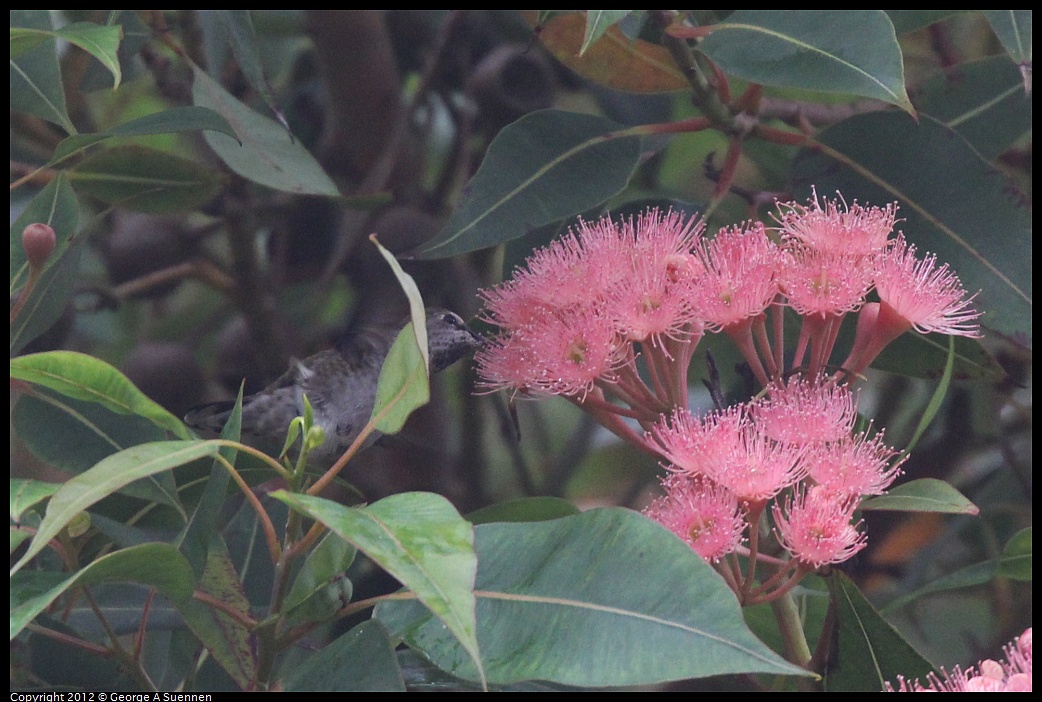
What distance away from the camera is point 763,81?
1179mm

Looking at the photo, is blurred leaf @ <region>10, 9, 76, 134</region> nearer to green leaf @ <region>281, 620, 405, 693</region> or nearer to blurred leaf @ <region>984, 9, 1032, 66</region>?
green leaf @ <region>281, 620, 405, 693</region>

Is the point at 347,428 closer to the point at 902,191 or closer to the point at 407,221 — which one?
the point at 407,221

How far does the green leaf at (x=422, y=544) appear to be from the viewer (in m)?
0.67

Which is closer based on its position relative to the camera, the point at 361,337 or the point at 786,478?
the point at 786,478

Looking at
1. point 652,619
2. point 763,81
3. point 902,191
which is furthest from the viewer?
point 902,191

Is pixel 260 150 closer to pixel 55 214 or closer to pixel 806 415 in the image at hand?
pixel 55 214

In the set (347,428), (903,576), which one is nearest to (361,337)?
(347,428)

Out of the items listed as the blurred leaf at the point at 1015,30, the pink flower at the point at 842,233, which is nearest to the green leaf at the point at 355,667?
the pink flower at the point at 842,233

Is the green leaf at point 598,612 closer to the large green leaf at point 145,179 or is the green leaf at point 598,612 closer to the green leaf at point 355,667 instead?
the green leaf at point 355,667

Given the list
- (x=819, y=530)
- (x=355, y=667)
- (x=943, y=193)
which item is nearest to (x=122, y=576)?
(x=355, y=667)

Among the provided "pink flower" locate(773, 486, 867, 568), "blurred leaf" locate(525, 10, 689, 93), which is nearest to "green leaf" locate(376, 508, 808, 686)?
"pink flower" locate(773, 486, 867, 568)

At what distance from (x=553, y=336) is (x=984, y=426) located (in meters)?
1.30

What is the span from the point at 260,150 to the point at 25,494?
675 mm

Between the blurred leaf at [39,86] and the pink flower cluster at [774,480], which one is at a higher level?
the blurred leaf at [39,86]
